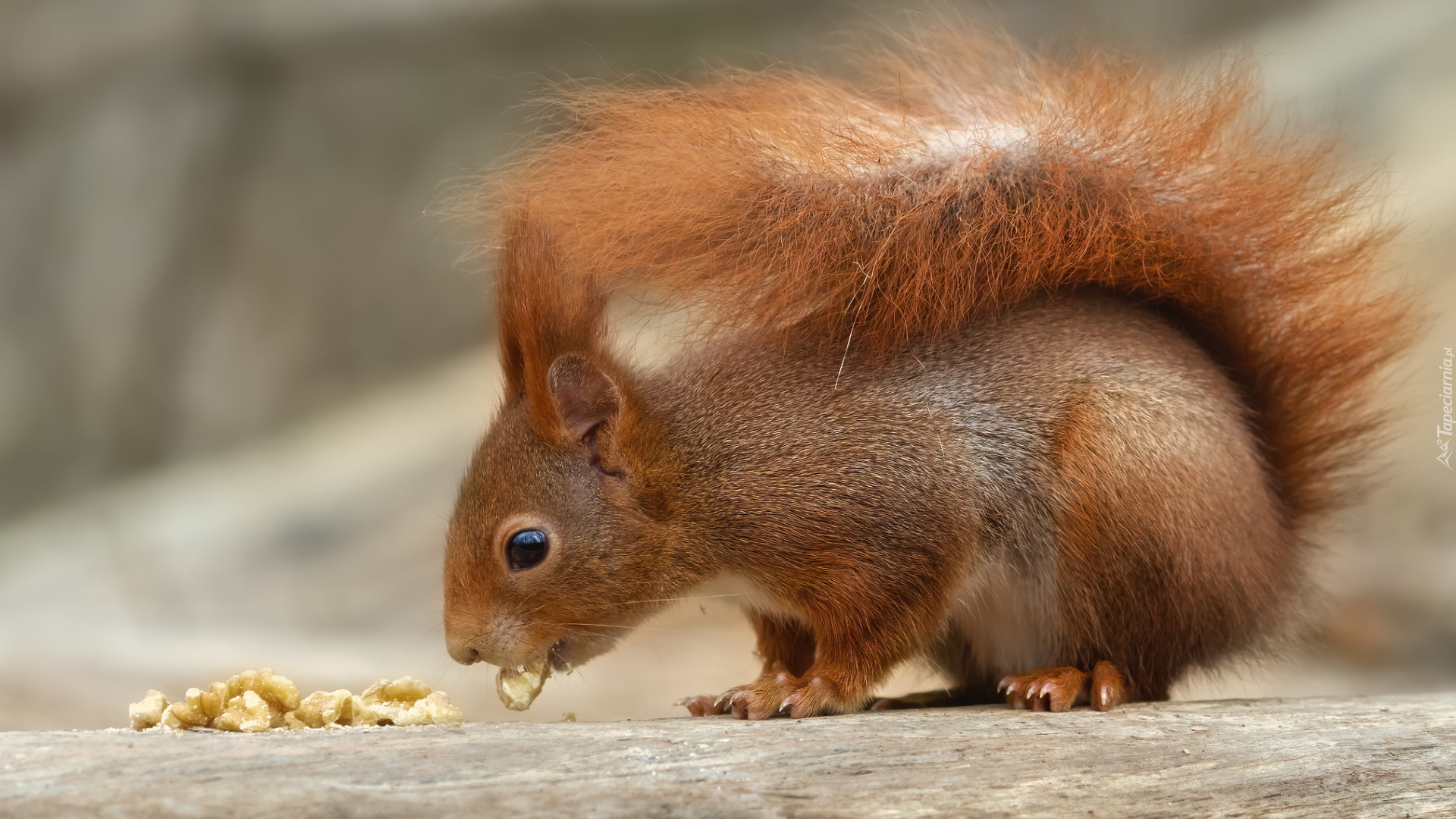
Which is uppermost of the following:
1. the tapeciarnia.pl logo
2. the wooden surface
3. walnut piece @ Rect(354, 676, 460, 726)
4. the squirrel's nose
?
the tapeciarnia.pl logo

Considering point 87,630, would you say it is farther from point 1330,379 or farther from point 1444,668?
point 1444,668

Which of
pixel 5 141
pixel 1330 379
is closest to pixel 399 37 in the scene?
pixel 5 141

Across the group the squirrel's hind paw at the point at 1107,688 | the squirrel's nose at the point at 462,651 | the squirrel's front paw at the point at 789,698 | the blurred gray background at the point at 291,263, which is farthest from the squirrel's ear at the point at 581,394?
the blurred gray background at the point at 291,263

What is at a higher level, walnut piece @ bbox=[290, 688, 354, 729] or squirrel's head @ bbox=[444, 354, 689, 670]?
squirrel's head @ bbox=[444, 354, 689, 670]

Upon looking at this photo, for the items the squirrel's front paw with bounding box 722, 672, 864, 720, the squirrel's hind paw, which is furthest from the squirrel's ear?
the squirrel's hind paw

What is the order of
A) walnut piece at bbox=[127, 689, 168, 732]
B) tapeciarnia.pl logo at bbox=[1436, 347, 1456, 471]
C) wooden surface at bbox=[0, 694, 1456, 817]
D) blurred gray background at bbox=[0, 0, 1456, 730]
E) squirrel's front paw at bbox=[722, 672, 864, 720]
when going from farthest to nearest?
1. blurred gray background at bbox=[0, 0, 1456, 730]
2. tapeciarnia.pl logo at bbox=[1436, 347, 1456, 471]
3. squirrel's front paw at bbox=[722, 672, 864, 720]
4. walnut piece at bbox=[127, 689, 168, 732]
5. wooden surface at bbox=[0, 694, 1456, 817]

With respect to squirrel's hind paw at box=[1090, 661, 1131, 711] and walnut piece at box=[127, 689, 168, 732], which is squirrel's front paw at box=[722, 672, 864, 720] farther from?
walnut piece at box=[127, 689, 168, 732]
